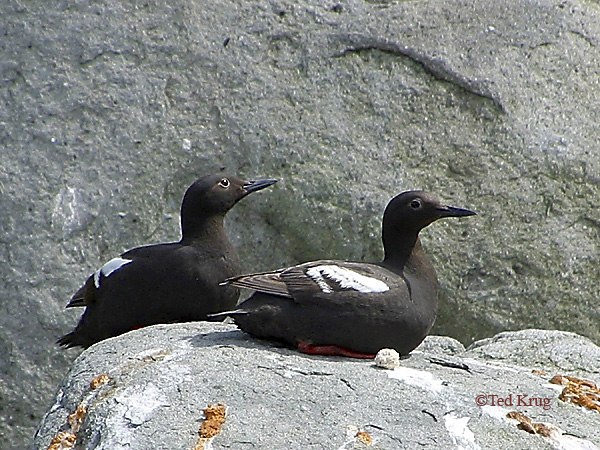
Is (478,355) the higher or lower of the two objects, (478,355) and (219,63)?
the lower

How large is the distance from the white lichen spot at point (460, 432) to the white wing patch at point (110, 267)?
232 cm

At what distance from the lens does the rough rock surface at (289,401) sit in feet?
12.8

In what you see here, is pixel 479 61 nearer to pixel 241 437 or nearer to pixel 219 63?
pixel 219 63

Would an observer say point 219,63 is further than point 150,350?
Yes

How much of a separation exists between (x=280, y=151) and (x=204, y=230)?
86 cm

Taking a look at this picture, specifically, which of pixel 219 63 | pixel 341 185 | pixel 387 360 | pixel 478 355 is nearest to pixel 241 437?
pixel 387 360

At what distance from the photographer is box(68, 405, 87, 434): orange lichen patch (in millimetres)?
4242

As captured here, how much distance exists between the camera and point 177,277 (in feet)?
18.6

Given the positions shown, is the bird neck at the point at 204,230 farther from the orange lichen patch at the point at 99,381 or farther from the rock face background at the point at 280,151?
the orange lichen patch at the point at 99,381

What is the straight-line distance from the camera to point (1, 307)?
6.25 m

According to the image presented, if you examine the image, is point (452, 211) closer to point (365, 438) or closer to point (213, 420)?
point (365, 438)

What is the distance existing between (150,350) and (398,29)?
9.95ft

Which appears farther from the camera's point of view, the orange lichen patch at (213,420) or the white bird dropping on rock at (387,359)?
the white bird dropping on rock at (387,359)

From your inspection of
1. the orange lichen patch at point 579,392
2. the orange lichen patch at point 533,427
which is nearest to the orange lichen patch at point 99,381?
the orange lichen patch at point 533,427
